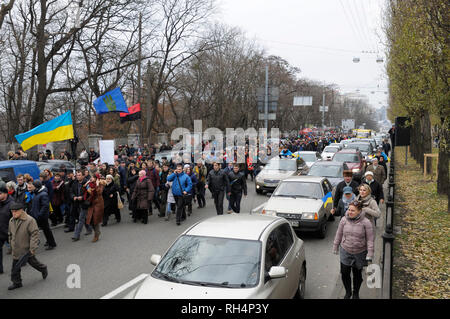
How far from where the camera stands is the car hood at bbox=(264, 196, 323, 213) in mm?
9891

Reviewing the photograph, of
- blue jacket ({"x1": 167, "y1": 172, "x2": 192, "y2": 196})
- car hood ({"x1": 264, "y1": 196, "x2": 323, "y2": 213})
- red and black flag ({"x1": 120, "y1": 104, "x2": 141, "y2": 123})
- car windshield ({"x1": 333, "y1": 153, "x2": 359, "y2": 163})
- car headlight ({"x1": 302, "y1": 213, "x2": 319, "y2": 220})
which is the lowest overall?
car headlight ({"x1": 302, "y1": 213, "x2": 319, "y2": 220})

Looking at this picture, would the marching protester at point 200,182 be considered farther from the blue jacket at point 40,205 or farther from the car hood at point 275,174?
the blue jacket at point 40,205

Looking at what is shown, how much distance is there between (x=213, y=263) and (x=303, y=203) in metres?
5.72

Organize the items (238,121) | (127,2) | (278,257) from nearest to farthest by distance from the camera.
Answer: (278,257) < (127,2) < (238,121)

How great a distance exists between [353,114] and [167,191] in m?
131

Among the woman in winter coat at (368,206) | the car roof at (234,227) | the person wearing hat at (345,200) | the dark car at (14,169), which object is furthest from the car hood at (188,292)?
the dark car at (14,169)

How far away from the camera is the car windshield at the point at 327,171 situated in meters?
14.7

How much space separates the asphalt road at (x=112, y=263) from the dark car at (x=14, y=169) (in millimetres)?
1921

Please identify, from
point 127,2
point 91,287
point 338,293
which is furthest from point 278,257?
point 127,2

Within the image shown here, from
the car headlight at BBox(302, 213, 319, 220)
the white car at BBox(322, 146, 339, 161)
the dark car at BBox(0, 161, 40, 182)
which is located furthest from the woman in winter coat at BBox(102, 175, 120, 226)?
the white car at BBox(322, 146, 339, 161)

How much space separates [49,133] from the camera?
46.1ft

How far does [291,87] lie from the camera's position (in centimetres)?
5925

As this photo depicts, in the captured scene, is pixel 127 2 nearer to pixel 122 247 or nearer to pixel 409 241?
pixel 122 247

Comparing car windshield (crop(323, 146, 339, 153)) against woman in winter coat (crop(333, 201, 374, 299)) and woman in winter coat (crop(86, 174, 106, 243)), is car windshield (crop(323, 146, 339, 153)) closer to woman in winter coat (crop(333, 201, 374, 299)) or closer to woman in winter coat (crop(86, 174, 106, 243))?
woman in winter coat (crop(86, 174, 106, 243))
